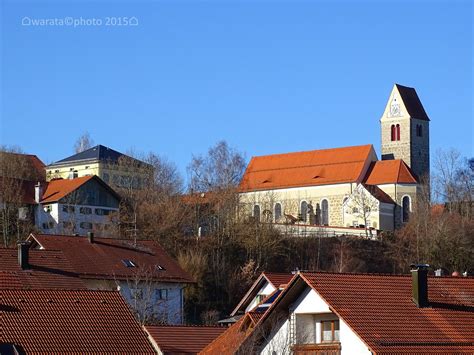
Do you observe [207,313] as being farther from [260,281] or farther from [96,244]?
[260,281]

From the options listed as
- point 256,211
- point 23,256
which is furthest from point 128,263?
point 256,211

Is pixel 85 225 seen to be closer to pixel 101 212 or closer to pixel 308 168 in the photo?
pixel 101 212

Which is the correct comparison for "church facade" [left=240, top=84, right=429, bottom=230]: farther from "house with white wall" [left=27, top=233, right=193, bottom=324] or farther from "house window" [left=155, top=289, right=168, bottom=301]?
"house window" [left=155, top=289, right=168, bottom=301]

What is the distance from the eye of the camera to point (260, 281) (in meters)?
54.8

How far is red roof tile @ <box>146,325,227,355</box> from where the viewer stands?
133ft

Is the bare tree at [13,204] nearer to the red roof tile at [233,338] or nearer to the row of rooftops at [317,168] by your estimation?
the row of rooftops at [317,168]

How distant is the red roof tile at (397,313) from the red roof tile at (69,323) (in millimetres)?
4647

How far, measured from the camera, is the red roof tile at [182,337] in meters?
40.5

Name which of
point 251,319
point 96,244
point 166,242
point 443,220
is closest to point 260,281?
point 96,244

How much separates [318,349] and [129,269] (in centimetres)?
2964

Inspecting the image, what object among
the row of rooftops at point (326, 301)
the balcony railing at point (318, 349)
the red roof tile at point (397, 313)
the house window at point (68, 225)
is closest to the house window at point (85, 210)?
the house window at point (68, 225)

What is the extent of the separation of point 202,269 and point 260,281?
22139 mm

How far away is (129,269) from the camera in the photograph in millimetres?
60594

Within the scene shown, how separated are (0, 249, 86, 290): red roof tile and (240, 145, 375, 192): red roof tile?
66.5 meters
